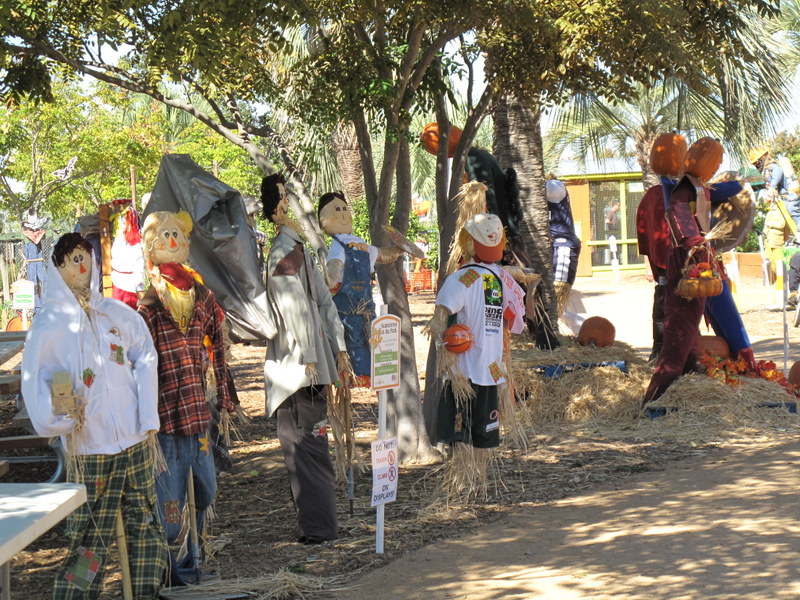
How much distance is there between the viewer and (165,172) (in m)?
5.59

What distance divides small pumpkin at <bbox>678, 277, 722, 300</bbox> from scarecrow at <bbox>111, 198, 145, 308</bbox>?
13.3 feet

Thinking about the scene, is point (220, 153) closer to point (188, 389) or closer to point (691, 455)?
point (691, 455)

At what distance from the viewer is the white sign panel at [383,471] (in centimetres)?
522

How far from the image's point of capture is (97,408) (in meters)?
4.13

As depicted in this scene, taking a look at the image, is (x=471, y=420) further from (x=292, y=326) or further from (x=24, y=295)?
(x=24, y=295)

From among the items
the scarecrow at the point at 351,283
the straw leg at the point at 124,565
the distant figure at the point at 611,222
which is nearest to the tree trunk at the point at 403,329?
the scarecrow at the point at 351,283

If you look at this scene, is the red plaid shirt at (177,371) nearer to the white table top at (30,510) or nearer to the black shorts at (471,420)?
the white table top at (30,510)

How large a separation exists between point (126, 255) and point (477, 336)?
9.93ft

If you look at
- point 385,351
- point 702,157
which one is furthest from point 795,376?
point 385,351

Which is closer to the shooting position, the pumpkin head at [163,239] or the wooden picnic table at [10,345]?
the pumpkin head at [163,239]

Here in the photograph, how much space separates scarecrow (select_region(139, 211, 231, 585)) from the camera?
15.1ft

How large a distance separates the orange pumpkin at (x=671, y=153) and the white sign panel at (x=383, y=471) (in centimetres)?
441

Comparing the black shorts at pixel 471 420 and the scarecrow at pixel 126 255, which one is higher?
the scarecrow at pixel 126 255

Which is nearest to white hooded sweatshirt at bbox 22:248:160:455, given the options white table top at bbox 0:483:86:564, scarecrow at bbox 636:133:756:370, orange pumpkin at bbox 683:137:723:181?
white table top at bbox 0:483:86:564
